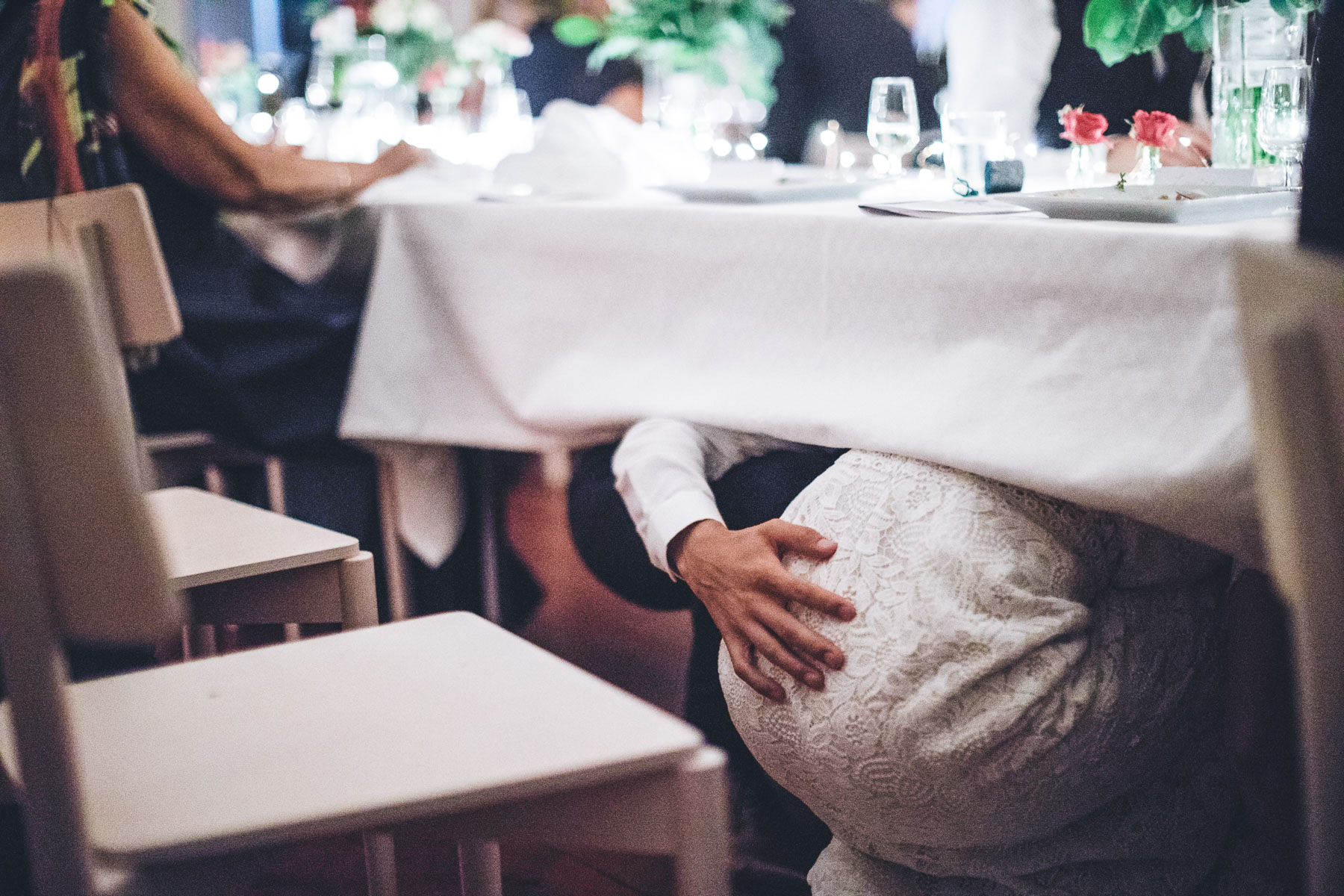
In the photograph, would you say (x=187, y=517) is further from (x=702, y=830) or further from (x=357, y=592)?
(x=702, y=830)

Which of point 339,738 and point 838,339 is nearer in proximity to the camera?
point 339,738

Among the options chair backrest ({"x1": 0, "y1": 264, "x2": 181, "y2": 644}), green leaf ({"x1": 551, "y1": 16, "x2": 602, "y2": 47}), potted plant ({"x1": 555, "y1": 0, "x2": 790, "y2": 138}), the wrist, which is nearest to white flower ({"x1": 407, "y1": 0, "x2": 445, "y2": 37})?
green leaf ({"x1": 551, "y1": 16, "x2": 602, "y2": 47})

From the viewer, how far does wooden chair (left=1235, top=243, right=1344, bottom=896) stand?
0.43 meters

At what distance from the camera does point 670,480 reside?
3.55 ft

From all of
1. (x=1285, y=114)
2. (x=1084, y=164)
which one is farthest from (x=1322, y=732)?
(x=1084, y=164)

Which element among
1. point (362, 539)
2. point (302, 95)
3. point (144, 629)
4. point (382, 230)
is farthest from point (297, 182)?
point (302, 95)

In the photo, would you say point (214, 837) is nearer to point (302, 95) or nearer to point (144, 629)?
point (144, 629)

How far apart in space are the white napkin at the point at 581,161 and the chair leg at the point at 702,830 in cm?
86

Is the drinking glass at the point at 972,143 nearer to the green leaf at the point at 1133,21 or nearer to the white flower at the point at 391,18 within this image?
the green leaf at the point at 1133,21

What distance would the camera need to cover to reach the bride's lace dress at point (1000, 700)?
84 centimetres

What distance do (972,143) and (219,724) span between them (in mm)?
903

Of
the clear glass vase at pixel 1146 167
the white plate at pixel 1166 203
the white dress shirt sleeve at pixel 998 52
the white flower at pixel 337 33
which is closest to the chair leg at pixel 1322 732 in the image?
the white plate at pixel 1166 203

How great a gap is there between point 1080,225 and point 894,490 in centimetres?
25

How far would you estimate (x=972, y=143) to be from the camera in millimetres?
1210
